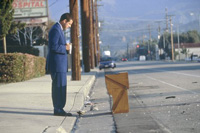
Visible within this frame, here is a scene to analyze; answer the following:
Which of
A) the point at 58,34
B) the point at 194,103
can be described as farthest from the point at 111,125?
the point at 194,103

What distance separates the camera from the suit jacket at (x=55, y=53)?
400 inches

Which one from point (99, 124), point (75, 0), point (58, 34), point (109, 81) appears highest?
point (75, 0)

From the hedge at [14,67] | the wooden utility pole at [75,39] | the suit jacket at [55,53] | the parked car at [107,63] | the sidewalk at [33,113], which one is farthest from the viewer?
the parked car at [107,63]

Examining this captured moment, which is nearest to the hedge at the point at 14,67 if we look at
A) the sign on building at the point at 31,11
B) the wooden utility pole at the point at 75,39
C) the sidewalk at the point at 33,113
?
the wooden utility pole at the point at 75,39

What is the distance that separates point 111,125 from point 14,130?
6.16 feet

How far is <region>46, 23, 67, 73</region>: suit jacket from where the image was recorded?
10172 millimetres

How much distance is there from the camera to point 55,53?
1021cm

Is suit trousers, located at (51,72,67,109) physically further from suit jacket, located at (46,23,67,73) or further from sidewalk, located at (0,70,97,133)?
sidewalk, located at (0,70,97,133)

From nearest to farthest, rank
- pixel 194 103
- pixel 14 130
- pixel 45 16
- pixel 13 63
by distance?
pixel 14 130 < pixel 194 103 < pixel 13 63 < pixel 45 16

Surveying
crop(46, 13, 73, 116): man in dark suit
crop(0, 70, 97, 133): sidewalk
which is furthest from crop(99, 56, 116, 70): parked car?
crop(46, 13, 73, 116): man in dark suit

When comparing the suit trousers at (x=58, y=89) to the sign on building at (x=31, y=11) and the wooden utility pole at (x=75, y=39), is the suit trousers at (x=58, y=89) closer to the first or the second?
the wooden utility pole at (x=75, y=39)

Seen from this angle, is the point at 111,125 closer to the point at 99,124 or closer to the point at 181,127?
the point at 99,124

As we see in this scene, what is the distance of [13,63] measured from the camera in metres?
21.4

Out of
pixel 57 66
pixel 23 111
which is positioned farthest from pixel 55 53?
pixel 23 111
